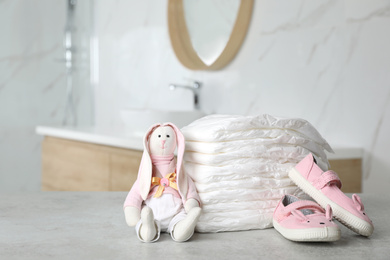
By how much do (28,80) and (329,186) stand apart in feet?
10.3

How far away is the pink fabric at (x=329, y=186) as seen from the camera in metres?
0.91

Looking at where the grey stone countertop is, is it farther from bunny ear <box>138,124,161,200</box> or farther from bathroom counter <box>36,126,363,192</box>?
bathroom counter <box>36,126,363,192</box>

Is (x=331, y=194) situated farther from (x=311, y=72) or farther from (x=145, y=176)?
(x=311, y=72)

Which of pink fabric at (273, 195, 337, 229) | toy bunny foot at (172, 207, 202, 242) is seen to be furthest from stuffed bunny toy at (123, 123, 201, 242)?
pink fabric at (273, 195, 337, 229)

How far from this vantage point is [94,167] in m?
2.54

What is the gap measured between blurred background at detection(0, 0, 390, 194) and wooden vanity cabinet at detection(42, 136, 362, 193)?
0.10m

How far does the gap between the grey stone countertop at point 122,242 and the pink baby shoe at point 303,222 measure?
2 centimetres

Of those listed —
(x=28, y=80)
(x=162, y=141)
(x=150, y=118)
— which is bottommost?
(x=28, y=80)

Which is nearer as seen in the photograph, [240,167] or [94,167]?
[240,167]

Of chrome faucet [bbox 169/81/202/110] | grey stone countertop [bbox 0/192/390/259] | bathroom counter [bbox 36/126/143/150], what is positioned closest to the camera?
grey stone countertop [bbox 0/192/390/259]

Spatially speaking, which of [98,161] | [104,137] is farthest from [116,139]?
[98,161]

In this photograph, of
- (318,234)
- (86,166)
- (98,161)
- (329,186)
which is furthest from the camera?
(86,166)

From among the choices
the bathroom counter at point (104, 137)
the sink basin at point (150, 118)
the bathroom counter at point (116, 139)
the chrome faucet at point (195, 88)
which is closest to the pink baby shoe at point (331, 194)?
the bathroom counter at point (116, 139)

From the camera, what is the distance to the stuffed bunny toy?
0.92m
